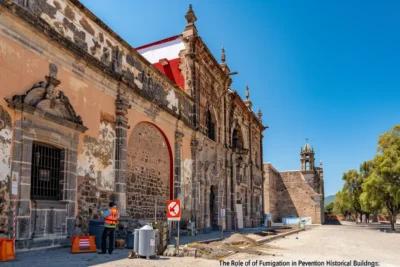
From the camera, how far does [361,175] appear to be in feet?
112

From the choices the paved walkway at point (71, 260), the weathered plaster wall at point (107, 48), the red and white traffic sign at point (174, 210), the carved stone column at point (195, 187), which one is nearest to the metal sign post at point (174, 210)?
the red and white traffic sign at point (174, 210)

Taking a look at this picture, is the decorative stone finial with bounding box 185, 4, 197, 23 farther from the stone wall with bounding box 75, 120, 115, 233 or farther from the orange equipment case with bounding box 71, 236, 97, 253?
the orange equipment case with bounding box 71, 236, 97, 253

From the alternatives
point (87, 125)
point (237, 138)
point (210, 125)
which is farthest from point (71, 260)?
point (237, 138)

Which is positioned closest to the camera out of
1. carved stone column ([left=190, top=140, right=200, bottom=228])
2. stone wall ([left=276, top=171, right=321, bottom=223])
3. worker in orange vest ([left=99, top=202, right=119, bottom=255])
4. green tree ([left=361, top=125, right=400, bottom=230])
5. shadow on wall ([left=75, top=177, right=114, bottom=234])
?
worker in orange vest ([left=99, top=202, right=119, bottom=255])

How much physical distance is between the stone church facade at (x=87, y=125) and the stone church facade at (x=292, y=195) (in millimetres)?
23657

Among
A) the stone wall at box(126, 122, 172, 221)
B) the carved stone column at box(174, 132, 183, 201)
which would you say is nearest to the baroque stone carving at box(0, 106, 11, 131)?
the stone wall at box(126, 122, 172, 221)

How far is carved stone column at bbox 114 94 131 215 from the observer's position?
39.8 feet

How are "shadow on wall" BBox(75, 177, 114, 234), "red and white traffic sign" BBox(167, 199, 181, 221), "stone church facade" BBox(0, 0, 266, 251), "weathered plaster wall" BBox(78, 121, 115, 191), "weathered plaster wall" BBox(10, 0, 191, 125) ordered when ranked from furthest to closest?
"weathered plaster wall" BBox(78, 121, 115, 191) → "shadow on wall" BBox(75, 177, 114, 234) → "weathered plaster wall" BBox(10, 0, 191, 125) → "red and white traffic sign" BBox(167, 199, 181, 221) → "stone church facade" BBox(0, 0, 266, 251)

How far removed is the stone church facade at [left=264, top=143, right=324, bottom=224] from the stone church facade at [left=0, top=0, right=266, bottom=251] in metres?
23.7

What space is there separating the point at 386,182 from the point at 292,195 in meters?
19.1

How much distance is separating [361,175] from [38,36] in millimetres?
31229

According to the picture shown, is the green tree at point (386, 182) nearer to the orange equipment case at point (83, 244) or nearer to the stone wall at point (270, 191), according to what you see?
the stone wall at point (270, 191)

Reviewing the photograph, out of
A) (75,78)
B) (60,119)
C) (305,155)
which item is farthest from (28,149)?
(305,155)

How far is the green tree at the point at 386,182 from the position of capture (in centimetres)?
2556
